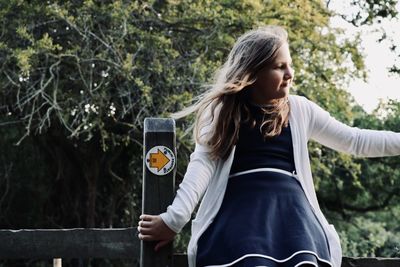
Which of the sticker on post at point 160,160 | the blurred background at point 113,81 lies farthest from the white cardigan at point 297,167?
the blurred background at point 113,81

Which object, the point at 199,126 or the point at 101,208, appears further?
the point at 101,208

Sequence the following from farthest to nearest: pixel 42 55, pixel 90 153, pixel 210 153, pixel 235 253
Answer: pixel 90 153 < pixel 42 55 < pixel 210 153 < pixel 235 253

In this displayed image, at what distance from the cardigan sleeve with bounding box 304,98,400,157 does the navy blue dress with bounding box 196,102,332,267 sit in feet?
0.45

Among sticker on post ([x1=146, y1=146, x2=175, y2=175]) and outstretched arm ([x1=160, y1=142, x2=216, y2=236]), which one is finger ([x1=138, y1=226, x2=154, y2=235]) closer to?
outstretched arm ([x1=160, y1=142, x2=216, y2=236])

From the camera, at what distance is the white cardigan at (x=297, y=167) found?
2.90m

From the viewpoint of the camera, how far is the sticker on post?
3.08m

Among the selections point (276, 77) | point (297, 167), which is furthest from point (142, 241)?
point (276, 77)

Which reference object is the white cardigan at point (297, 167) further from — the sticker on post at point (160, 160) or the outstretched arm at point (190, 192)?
the sticker on post at point (160, 160)

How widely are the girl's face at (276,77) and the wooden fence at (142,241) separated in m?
0.37

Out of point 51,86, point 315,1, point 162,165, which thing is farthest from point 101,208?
point 162,165

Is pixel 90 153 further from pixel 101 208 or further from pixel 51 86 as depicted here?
pixel 51 86

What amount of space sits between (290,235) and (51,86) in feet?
18.9

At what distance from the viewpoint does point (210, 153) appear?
2975 mm

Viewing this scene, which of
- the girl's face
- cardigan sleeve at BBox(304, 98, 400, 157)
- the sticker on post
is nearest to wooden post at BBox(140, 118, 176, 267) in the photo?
the sticker on post
